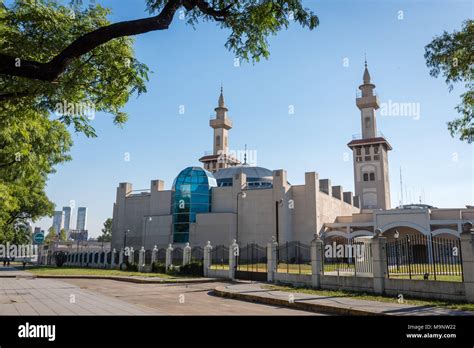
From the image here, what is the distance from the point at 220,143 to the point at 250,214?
29.7 meters

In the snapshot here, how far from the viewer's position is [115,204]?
57.9 meters

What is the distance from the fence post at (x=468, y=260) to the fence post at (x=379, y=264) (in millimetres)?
2899

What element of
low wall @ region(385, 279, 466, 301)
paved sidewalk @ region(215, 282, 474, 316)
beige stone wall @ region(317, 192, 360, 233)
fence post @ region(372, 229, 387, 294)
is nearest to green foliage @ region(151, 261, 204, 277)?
paved sidewalk @ region(215, 282, 474, 316)

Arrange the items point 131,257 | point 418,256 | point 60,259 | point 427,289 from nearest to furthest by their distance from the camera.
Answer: point 427,289, point 418,256, point 131,257, point 60,259

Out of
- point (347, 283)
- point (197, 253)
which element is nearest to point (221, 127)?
point (197, 253)

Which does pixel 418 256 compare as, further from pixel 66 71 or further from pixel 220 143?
pixel 220 143

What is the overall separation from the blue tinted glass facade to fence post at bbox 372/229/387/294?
117ft

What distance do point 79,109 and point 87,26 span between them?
6.59 feet

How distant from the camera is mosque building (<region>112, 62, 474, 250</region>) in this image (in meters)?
45.0

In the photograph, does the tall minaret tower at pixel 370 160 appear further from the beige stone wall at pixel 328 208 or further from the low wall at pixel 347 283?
the low wall at pixel 347 283

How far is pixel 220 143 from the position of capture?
75.5m

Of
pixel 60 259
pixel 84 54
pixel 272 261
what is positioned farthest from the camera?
pixel 60 259

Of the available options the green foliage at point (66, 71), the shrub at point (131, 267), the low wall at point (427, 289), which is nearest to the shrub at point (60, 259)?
the shrub at point (131, 267)
